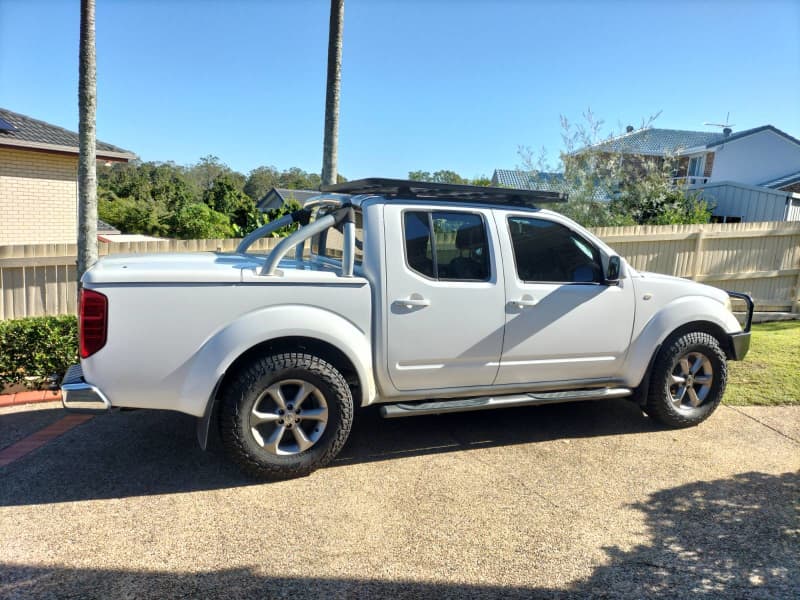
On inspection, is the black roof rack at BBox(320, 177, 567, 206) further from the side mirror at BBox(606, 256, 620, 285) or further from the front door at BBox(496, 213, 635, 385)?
the side mirror at BBox(606, 256, 620, 285)

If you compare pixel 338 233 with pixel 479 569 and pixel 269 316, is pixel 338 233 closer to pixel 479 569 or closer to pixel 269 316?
pixel 269 316

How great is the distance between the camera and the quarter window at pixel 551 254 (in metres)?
4.49

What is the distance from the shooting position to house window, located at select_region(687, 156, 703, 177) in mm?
39375

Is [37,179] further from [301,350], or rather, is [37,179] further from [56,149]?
[301,350]

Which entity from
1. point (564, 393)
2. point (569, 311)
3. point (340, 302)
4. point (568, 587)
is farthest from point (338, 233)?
point (568, 587)

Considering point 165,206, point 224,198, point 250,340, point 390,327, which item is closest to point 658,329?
point 390,327

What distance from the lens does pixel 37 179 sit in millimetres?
12992

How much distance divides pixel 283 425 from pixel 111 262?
5.18ft

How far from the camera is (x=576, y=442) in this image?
477 cm

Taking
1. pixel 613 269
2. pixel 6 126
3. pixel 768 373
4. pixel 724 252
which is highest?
pixel 6 126

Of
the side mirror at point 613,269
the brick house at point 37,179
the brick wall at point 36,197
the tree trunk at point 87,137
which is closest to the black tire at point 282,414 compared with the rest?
the side mirror at point 613,269

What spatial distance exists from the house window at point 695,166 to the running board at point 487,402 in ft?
132

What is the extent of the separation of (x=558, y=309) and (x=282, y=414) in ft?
7.29

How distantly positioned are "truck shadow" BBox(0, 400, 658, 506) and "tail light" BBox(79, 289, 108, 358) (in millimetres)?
989
